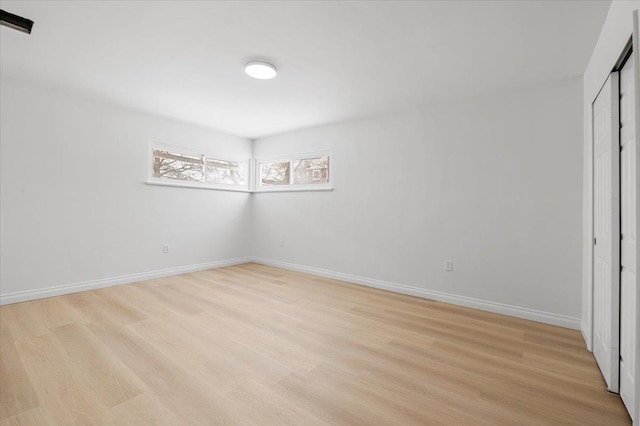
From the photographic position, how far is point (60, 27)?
212cm

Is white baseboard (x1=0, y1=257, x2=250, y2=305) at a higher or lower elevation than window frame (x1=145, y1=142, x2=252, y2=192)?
lower

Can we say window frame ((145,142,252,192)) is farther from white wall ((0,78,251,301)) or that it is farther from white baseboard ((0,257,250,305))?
white baseboard ((0,257,250,305))

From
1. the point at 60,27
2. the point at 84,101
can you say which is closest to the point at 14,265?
the point at 84,101

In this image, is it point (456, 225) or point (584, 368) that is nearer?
point (584, 368)

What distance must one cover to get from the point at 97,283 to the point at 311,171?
3.38m

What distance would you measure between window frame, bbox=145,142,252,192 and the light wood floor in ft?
6.06

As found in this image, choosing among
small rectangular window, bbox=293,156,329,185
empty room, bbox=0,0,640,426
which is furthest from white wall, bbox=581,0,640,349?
small rectangular window, bbox=293,156,329,185

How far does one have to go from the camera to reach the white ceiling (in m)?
1.91

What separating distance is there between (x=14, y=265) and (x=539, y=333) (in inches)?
211

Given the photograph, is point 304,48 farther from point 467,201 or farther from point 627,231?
point 627,231

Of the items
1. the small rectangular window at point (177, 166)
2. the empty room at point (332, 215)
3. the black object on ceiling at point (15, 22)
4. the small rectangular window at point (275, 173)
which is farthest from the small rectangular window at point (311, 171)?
the black object on ceiling at point (15, 22)

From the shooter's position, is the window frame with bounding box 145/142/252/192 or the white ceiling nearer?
the white ceiling

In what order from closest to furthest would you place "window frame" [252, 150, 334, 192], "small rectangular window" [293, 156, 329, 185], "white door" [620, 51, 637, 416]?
1. "white door" [620, 51, 637, 416]
2. "window frame" [252, 150, 334, 192]
3. "small rectangular window" [293, 156, 329, 185]

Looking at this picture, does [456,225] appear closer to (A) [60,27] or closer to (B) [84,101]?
(A) [60,27]
